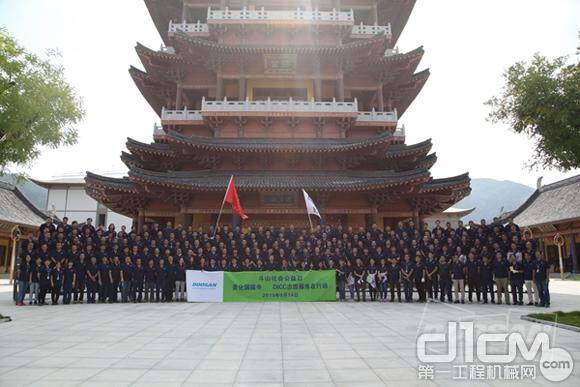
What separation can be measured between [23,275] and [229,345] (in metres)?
9.50

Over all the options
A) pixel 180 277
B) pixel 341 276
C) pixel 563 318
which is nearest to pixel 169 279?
pixel 180 277

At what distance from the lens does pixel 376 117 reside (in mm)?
22375

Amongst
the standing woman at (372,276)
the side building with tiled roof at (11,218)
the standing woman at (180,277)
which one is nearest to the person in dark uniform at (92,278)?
the standing woman at (180,277)

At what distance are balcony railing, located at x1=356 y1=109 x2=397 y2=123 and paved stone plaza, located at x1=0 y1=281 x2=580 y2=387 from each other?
13.7 meters

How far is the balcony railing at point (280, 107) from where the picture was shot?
A: 21250 mm

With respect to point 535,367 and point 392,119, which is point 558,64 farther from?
point 392,119

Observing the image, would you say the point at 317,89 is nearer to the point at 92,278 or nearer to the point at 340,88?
the point at 340,88

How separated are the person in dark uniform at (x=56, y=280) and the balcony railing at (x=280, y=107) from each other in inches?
464

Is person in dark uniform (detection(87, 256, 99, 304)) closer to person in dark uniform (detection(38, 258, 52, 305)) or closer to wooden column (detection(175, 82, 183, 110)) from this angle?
person in dark uniform (detection(38, 258, 52, 305))

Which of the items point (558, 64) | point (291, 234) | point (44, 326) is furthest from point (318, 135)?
point (44, 326)

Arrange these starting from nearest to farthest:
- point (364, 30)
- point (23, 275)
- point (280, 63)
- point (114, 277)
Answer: point (23, 275), point (114, 277), point (280, 63), point (364, 30)

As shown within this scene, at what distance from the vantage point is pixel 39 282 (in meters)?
12.1

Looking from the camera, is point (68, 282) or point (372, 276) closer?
point (68, 282)

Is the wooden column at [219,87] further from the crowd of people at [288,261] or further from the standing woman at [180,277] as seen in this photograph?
the standing woman at [180,277]
